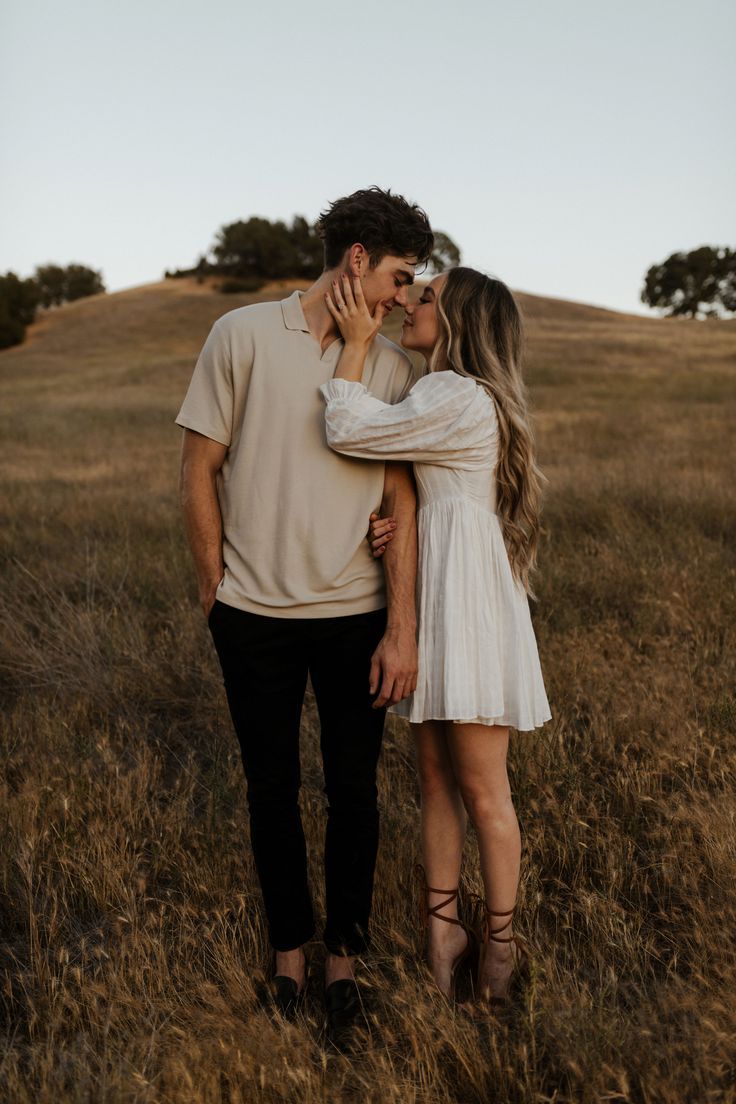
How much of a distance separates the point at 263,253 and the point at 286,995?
2245 inches

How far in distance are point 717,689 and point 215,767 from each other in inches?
102

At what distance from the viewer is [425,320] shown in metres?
2.63

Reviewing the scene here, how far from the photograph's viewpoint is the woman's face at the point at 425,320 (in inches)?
103

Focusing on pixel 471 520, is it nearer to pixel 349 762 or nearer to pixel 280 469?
pixel 280 469

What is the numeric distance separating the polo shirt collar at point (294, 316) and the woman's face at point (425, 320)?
0.33 m

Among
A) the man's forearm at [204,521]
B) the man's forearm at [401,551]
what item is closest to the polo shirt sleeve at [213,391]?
the man's forearm at [204,521]

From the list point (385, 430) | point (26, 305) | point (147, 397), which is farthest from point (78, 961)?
point (26, 305)

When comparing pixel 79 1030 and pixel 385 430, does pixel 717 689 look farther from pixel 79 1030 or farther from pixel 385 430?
pixel 79 1030

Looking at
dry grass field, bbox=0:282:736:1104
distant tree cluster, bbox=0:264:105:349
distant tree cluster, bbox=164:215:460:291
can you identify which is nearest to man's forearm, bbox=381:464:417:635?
dry grass field, bbox=0:282:736:1104

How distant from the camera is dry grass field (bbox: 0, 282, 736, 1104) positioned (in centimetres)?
217

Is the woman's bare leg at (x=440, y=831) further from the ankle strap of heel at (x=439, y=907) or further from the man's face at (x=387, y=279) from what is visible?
the man's face at (x=387, y=279)

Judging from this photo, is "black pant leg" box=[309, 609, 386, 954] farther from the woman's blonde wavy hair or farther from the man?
the woman's blonde wavy hair

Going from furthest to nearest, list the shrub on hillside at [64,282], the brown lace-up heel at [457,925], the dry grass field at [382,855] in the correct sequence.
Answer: the shrub on hillside at [64,282], the brown lace-up heel at [457,925], the dry grass field at [382,855]

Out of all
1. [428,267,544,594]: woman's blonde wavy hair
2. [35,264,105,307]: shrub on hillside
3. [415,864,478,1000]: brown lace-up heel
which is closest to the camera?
[428,267,544,594]: woman's blonde wavy hair
